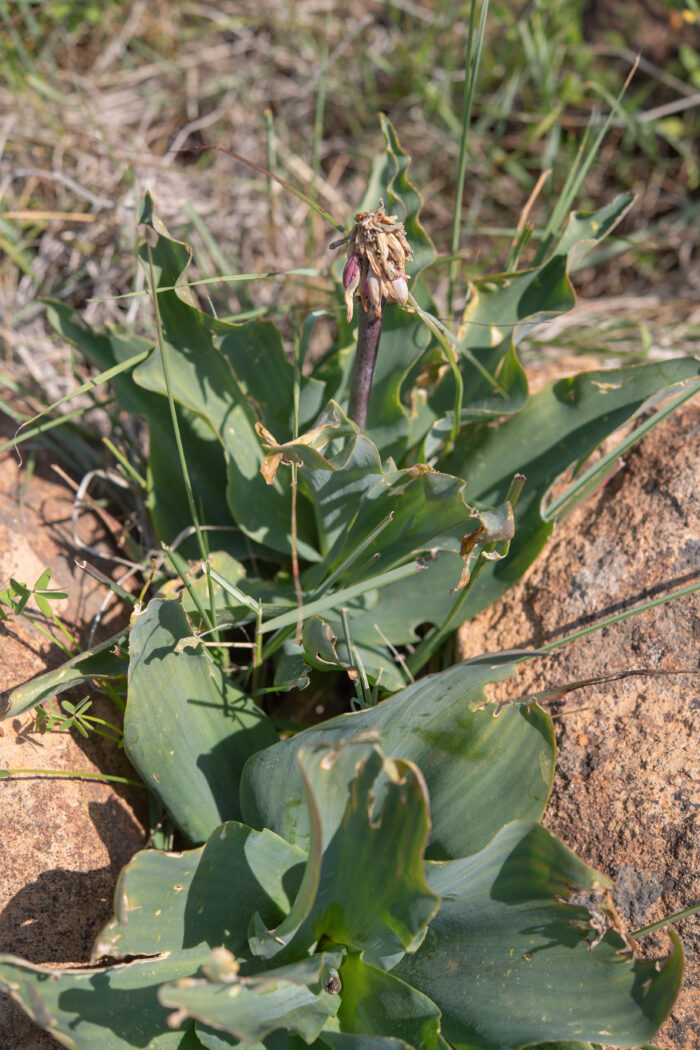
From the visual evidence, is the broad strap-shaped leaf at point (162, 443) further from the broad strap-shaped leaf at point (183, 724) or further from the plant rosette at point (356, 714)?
the broad strap-shaped leaf at point (183, 724)

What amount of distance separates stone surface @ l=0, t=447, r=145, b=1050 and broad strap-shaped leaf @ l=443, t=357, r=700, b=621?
0.87 m

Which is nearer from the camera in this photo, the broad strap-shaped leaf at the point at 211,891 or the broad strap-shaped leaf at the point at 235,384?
the broad strap-shaped leaf at the point at 211,891

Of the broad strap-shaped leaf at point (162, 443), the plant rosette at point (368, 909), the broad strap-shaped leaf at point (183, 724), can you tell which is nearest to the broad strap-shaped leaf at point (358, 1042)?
the plant rosette at point (368, 909)

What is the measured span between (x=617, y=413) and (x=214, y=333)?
0.92m

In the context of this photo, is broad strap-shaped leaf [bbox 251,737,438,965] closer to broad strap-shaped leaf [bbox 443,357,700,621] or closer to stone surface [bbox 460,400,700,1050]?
stone surface [bbox 460,400,700,1050]

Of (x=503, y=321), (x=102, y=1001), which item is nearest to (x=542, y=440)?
(x=503, y=321)

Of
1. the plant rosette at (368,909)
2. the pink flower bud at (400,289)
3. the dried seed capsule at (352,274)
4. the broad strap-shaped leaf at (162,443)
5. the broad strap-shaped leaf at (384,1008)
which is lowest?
the broad strap-shaped leaf at (384,1008)

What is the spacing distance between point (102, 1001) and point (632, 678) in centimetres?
115

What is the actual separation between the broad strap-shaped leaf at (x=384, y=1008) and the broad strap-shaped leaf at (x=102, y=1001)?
0.86ft

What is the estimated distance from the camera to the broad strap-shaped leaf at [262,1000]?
107 cm

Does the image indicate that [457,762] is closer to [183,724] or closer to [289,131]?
[183,724]

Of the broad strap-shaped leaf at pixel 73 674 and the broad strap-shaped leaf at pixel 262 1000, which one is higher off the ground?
the broad strap-shaped leaf at pixel 73 674

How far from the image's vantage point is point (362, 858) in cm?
127

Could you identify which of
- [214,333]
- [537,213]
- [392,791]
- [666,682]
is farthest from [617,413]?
[537,213]
